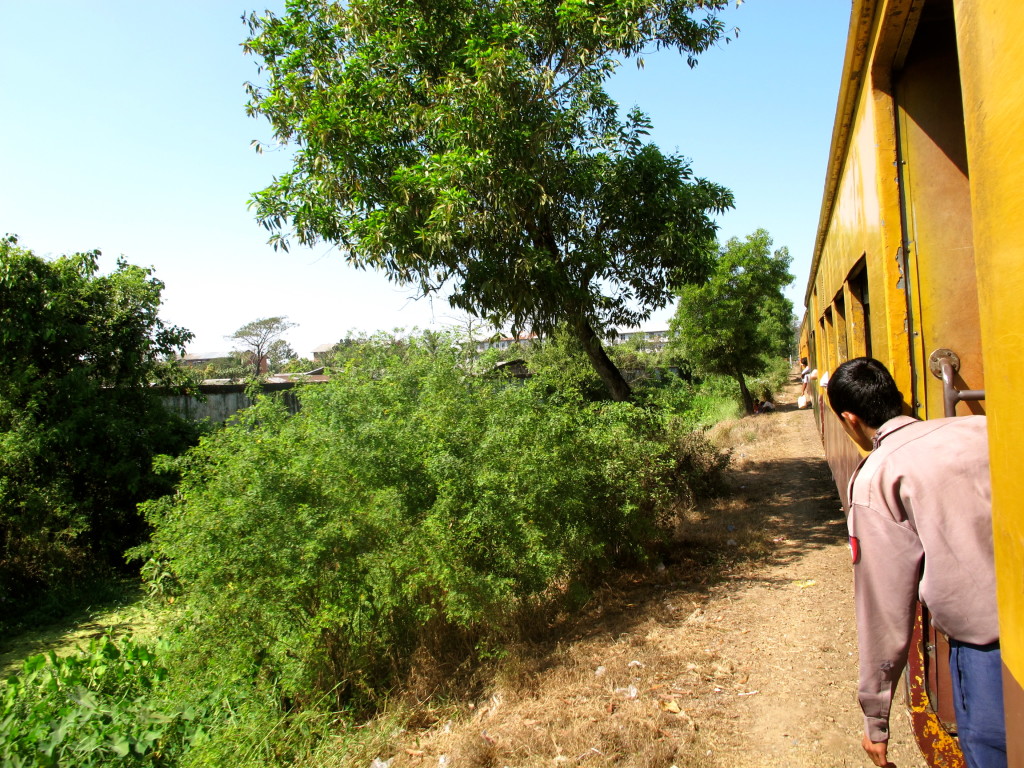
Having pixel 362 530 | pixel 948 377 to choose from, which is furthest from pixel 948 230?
pixel 362 530

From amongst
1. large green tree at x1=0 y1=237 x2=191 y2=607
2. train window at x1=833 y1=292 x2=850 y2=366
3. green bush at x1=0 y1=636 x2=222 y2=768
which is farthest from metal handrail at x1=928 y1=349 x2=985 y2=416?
large green tree at x1=0 y1=237 x2=191 y2=607

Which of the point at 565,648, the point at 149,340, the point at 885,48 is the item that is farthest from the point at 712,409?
the point at 885,48

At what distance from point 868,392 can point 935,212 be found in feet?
2.52

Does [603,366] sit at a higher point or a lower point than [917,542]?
higher

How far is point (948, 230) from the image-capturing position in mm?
2207

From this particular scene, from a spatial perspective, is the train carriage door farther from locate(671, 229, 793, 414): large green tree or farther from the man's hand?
locate(671, 229, 793, 414): large green tree

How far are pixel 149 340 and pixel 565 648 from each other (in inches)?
338

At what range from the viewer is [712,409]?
945 inches

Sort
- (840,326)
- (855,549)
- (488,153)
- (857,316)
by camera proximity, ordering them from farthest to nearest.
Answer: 1. (488,153)
2. (840,326)
3. (857,316)
4. (855,549)

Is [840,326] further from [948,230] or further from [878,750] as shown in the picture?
[878,750]

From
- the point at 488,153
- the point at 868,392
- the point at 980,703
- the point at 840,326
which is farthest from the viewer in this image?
the point at 488,153

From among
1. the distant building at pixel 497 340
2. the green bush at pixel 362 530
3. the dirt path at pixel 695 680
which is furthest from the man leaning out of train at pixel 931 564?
the distant building at pixel 497 340

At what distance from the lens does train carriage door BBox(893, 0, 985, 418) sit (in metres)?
2.16

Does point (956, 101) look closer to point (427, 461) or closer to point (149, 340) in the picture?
point (427, 461)
